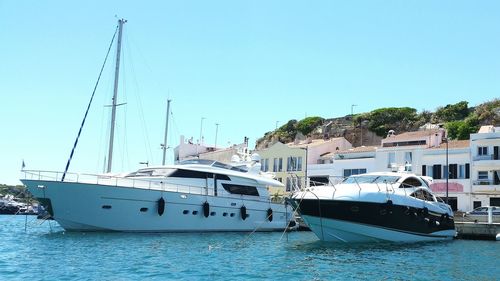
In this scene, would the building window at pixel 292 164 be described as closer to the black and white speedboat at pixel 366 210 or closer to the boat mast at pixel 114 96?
the boat mast at pixel 114 96

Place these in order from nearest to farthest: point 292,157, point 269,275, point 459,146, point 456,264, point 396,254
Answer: point 269,275 < point 456,264 < point 396,254 < point 459,146 < point 292,157

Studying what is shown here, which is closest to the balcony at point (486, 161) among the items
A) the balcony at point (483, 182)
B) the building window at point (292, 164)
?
the balcony at point (483, 182)

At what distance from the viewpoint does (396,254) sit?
2189 cm

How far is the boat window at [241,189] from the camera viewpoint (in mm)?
33438

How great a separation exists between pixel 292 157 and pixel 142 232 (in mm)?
28388

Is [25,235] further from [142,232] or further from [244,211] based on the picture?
[244,211]

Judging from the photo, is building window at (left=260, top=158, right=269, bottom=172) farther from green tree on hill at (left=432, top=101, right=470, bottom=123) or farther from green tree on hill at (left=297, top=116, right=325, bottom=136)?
green tree on hill at (left=432, top=101, right=470, bottom=123)

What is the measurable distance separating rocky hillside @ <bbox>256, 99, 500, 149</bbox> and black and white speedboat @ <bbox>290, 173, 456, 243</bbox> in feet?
112

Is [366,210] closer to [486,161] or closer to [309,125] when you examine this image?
[486,161]

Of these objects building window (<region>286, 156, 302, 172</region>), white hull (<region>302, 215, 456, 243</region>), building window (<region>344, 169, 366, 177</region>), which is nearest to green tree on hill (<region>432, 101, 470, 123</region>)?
building window (<region>286, 156, 302, 172</region>)

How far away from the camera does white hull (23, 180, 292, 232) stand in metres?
27.3

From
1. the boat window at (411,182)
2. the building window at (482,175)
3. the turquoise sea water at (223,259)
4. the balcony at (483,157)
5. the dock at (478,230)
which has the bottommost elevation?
the turquoise sea water at (223,259)

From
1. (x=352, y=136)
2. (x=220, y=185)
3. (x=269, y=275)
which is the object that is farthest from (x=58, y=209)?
(x=352, y=136)

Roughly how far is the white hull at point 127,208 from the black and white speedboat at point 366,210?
761 cm
